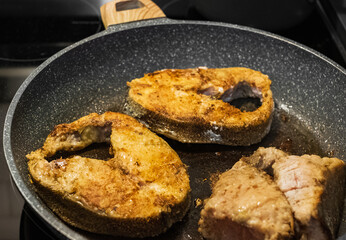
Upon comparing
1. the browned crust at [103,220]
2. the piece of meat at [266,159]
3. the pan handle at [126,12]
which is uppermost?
the pan handle at [126,12]

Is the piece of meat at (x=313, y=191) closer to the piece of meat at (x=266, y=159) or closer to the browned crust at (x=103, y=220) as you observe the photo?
the piece of meat at (x=266, y=159)

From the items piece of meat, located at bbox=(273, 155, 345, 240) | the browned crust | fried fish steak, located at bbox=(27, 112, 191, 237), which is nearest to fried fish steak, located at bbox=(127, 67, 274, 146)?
fried fish steak, located at bbox=(27, 112, 191, 237)

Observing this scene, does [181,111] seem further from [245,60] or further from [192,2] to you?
[192,2]

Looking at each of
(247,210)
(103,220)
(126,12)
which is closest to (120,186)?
(103,220)

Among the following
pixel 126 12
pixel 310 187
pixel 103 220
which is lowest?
pixel 103 220

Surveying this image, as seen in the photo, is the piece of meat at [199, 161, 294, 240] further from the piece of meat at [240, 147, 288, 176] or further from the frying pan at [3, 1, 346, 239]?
the frying pan at [3, 1, 346, 239]

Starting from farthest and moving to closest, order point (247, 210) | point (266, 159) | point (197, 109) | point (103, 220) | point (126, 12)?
point (126, 12)
point (197, 109)
point (266, 159)
point (103, 220)
point (247, 210)

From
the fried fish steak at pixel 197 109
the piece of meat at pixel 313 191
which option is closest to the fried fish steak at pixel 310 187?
the piece of meat at pixel 313 191

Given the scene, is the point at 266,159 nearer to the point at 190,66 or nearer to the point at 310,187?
the point at 310,187
